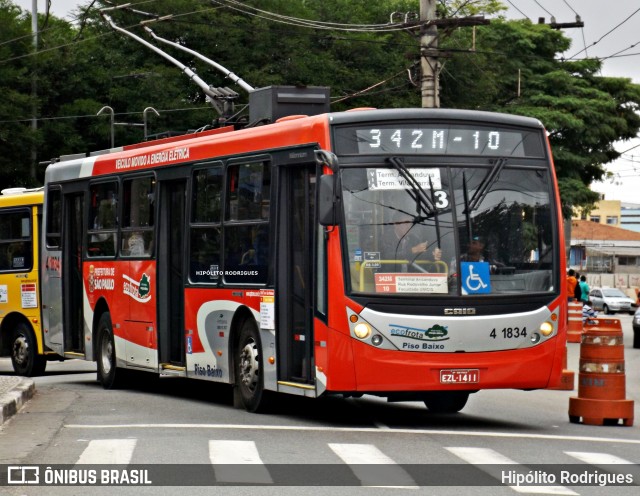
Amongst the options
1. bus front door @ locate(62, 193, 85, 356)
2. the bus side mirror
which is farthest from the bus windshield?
bus front door @ locate(62, 193, 85, 356)

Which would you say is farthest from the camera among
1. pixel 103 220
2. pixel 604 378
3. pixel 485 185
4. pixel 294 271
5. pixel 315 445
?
pixel 103 220

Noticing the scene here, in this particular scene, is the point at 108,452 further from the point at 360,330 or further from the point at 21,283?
the point at 21,283

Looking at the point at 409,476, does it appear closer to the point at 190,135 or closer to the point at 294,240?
the point at 294,240

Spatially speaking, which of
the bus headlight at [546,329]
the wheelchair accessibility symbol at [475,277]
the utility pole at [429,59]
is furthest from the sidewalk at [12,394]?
the utility pole at [429,59]

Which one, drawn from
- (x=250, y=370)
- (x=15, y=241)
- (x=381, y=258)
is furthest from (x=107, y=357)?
(x=381, y=258)

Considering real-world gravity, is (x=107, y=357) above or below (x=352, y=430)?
above

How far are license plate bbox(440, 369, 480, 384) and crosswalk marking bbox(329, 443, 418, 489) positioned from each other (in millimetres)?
1602

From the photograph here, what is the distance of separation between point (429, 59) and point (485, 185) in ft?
42.0

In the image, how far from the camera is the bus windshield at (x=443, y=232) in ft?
43.4

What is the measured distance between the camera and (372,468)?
10.4 m

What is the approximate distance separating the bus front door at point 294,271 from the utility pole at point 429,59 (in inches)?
462

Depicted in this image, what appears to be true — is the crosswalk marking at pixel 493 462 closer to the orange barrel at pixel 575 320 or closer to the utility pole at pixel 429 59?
the utility pole at pixel 429 59

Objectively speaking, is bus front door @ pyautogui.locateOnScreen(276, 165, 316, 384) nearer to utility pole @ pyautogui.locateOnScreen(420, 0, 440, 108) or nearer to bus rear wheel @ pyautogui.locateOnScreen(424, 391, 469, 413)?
bus rear wheel @ pyautogui.locateOnScreen(424, 391, 469, 413)

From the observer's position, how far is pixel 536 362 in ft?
44.9
